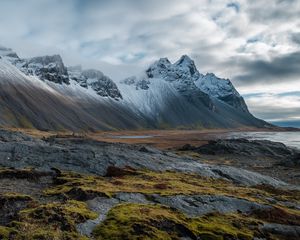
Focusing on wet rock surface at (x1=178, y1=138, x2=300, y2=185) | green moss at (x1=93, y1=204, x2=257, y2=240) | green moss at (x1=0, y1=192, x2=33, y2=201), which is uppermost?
green moss at (x1=0, y1=192, x2=33, y2=201)

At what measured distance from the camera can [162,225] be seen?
28953 mm

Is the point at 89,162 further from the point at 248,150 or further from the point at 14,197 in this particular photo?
the point at 248,150

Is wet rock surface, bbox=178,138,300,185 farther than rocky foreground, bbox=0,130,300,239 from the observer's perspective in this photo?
Yes

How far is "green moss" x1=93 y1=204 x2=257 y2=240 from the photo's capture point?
26828 millimetres

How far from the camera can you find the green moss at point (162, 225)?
2683 centimetres

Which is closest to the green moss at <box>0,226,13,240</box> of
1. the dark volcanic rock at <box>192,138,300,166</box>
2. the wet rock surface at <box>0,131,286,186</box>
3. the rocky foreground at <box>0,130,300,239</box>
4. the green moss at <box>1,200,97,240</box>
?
the rocky foreground at <box>0,130,300,239</box>

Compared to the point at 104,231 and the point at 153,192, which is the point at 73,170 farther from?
the point at 104,231

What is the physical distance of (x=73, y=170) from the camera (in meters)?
52.6

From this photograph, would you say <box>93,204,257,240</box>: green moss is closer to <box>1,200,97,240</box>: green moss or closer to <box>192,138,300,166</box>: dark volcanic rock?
<box>1,200,97,240</box>: green moss

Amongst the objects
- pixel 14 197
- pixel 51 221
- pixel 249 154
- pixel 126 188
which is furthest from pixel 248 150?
pixel 51 221

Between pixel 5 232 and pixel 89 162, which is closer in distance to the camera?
pixel 5 232

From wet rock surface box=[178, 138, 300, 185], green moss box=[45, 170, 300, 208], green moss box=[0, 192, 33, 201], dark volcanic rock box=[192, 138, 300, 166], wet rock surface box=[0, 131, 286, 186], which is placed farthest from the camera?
dark volcanic rock box=[192, 138, 300, 166]

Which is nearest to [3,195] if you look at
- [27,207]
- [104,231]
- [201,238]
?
[27,207]

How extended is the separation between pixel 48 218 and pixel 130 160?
3723cm
